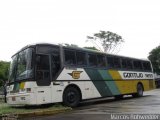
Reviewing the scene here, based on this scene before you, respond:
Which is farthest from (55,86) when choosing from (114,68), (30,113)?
(114,68)

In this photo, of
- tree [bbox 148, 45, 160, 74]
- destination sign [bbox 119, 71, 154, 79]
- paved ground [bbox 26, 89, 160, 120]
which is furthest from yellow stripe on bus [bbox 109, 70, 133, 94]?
tree [bbox 148, 45, 160, 74]

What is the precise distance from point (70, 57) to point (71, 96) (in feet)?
6.57

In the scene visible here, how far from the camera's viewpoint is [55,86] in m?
14.0

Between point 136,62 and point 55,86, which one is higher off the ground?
point 136,62

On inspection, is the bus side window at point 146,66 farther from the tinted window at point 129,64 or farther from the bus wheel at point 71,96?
the bus wheel at point 71,96

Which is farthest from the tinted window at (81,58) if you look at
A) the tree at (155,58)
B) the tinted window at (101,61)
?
the tree at (155,58)

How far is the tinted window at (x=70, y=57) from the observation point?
590 inches

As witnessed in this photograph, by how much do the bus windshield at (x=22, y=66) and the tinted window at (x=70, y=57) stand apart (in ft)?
6.93

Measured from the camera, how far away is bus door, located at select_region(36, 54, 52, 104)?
13.2m

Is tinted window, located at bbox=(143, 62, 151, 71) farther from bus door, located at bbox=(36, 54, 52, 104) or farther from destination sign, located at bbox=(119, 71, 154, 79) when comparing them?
bus door, located at bbox=(36, 54, 52, 104)

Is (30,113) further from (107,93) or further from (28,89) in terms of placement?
(107,93)

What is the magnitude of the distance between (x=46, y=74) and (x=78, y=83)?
2466mm

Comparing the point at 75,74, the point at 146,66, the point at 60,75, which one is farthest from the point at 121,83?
the point at 60,75

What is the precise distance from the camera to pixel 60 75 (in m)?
14.3
